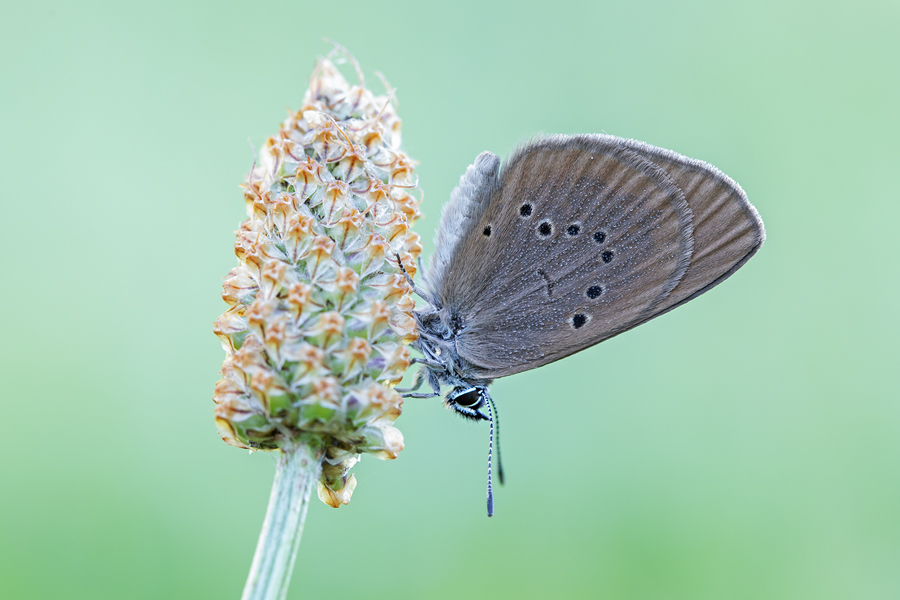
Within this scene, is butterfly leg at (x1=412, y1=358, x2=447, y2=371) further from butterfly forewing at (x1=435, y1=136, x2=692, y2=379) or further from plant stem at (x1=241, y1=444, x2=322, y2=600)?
plant stem at (x1=241, y1=444, x2=322, y2=600)

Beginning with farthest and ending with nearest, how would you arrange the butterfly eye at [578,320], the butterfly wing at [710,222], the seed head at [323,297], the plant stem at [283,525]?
the butterfly eye at [578,320]
the butterfly wing at [710,222]
the seed head at [323,297]
the plant stem at [283,525]

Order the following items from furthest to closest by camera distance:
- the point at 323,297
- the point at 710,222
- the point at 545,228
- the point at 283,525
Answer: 1. the point at 545,228
2. the point at 710,222
3. the point at 323,297
4. the point at 283,525

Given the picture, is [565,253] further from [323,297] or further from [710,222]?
[323,297]

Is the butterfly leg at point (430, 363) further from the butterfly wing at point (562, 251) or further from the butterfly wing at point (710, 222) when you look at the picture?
the butterfly wing at point (710, 222)

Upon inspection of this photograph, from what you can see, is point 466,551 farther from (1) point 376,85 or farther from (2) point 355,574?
(1) point 376,85

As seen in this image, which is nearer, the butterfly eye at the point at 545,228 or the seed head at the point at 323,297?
the seed head at the point at 323,297

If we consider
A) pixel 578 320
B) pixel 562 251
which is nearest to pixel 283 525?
pixel 578 320

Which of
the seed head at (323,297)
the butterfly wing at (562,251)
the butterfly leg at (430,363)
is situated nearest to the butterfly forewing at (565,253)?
the butterfly wing at (562,251)
